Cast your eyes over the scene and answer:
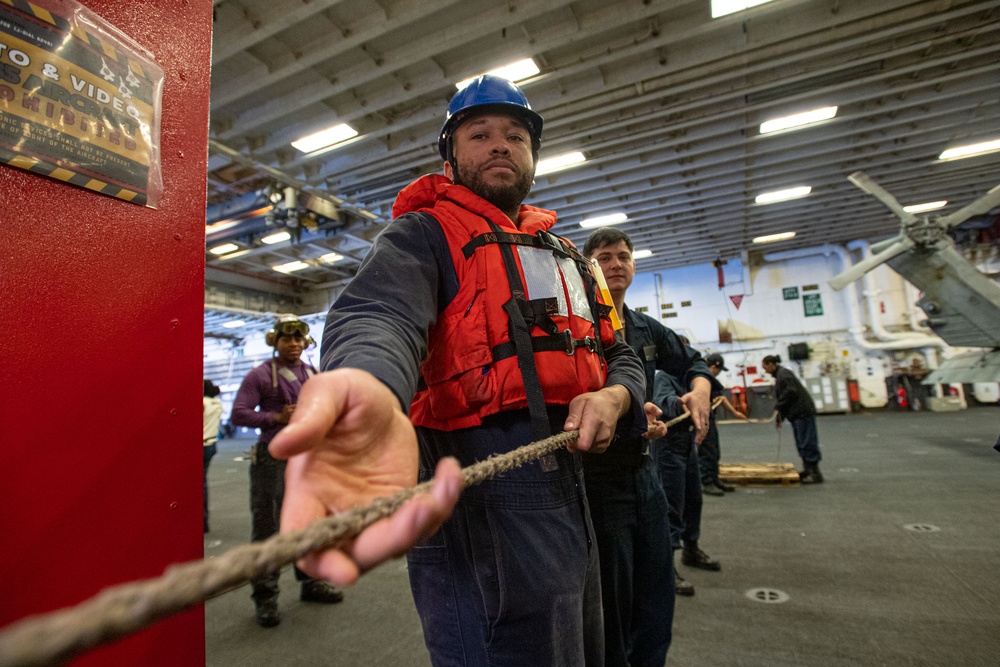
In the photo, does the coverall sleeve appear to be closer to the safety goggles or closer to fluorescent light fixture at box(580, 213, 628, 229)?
the safety goggles

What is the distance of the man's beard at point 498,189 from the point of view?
53.2 inches

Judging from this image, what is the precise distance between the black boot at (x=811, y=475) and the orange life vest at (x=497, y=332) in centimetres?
623

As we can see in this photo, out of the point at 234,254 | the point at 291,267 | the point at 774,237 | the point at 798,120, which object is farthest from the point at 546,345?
the point at 291,267

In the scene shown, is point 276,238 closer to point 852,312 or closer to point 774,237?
point 774,237

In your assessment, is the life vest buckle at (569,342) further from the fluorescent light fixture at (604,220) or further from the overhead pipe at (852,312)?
the overhead pipe at (852,312)

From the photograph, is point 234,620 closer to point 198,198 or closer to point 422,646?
point 422,646

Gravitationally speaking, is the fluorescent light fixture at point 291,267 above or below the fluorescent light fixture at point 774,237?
above

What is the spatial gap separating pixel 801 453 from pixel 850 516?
1.67 m

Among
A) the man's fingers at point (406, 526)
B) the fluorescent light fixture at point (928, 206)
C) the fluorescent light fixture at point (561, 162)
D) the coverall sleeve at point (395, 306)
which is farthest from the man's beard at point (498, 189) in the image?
the fluorescent light fixture at point (928, 206)

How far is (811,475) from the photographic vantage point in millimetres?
6078

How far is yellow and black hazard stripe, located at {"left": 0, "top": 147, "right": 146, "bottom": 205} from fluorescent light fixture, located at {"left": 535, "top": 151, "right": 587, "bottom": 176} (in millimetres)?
7770

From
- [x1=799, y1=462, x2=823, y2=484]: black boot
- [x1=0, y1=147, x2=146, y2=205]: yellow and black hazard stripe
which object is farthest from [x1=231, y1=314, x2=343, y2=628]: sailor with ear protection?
[x1=799, y1=462, x2=823, y2=484]: black boot

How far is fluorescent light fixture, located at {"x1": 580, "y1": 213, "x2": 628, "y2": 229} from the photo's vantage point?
437 inches

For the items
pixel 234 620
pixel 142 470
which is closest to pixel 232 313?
pixel 234 620
